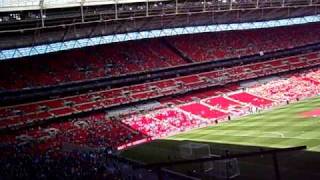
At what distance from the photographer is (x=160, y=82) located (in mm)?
60969

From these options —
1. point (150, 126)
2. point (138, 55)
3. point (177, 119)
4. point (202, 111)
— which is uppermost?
point (138, 55)

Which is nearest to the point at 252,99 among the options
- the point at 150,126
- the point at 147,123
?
the point at 147,123

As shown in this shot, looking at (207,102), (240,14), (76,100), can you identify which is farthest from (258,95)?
(76,100)

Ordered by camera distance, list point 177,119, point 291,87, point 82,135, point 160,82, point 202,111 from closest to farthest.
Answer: point 82,135
point 177,119
point 202,111
point 291,87
point 160,82

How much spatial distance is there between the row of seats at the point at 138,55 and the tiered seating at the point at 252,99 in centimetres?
889

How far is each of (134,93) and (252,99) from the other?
15213 mm

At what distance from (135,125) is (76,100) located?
905 cm

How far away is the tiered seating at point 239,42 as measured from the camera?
6729 centimetres

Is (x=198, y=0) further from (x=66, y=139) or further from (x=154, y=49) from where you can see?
(x=66, y=139)

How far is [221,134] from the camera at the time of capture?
40906mm

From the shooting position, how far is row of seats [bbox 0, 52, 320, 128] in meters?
48.7

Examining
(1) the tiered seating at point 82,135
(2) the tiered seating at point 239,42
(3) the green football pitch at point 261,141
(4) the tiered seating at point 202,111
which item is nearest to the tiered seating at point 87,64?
(2) the tiered seating at point 239,42

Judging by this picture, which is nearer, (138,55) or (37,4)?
(37,4)

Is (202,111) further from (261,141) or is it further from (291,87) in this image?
(261,141)
